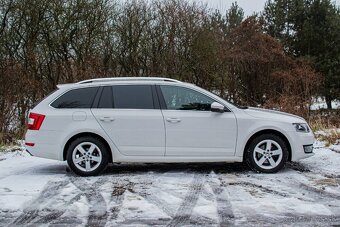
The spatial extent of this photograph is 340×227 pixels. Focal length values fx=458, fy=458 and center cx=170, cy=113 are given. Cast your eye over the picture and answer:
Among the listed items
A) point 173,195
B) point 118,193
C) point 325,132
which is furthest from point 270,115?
point 325,132

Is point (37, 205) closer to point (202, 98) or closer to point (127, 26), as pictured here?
point (202, 98)

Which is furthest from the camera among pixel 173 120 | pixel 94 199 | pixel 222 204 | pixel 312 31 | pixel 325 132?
pixel 312 31

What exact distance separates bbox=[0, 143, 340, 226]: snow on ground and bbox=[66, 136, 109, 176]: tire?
0.64 ft

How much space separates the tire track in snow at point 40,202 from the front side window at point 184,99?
7.26 ft

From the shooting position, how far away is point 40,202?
6.18 meters

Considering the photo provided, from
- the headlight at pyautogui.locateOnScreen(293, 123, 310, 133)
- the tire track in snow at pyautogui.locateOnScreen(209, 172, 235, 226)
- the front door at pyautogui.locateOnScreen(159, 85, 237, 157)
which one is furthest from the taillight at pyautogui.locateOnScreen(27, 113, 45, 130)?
the headlight at pyautogui.locateOnScreen(293, 123, 310, 133)

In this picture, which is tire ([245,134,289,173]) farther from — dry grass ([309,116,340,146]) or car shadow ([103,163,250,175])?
dry grass ([309,116,340,146])

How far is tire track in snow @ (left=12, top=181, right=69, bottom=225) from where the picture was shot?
5.44 meters


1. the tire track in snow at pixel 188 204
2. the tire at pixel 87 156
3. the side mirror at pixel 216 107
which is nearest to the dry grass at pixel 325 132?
the side mirror at pixel 216 107

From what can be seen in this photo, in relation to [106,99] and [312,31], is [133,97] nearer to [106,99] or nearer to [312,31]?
[106,99]

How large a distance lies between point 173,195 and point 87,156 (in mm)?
2031

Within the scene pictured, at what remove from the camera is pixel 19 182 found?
7.39 metres

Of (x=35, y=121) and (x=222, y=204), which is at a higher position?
(x=35, y=121)

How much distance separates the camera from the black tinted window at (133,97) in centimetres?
795
